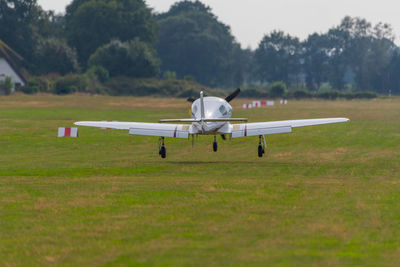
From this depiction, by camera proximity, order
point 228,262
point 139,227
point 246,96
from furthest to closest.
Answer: point 246,96 < point 139,227 < point 228,262

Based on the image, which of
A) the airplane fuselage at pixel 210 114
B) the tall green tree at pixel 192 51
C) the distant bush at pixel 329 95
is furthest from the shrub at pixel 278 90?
the airplane fuselage at pixel 210 114

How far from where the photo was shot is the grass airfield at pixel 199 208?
35.6 ft

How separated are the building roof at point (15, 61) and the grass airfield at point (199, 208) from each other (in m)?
95.9

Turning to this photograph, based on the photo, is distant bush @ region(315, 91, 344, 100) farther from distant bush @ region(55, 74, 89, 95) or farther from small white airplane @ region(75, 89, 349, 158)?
small white airplane @ region(75, 89, 349, 158)

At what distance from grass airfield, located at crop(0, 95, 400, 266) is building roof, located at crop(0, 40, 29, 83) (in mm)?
95908

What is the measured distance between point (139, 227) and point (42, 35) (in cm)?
13817

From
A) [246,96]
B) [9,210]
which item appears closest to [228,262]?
[9,210]

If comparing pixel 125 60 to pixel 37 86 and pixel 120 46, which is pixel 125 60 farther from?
pixel 37 86

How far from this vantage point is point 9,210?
48.8 ft

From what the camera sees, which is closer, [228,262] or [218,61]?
[228,262]

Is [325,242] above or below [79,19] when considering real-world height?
below

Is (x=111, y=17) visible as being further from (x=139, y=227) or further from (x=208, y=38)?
(x=139, y=227)

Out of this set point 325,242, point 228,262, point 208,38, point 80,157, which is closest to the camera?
point 228,262

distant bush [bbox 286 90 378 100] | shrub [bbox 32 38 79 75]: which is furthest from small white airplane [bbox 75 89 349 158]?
distant bush [bbox 286 90 378 100]
